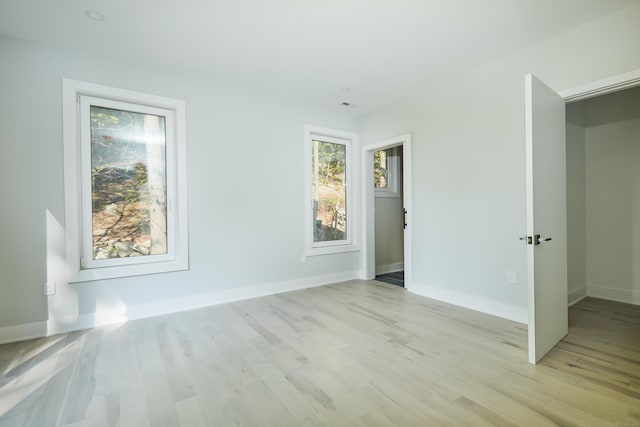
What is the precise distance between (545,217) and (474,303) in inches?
55.4

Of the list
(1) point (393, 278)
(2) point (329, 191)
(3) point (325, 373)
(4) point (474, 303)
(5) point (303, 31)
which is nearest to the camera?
(3) point (325, 373)

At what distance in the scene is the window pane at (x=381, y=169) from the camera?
5316 mm

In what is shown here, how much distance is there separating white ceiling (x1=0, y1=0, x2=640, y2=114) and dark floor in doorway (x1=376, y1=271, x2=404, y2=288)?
2.88 metres

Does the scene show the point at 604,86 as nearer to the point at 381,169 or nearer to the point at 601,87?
the point at 601,87

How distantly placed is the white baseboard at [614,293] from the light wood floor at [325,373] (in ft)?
1.62

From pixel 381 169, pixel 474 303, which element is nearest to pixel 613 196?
pixel 474 303

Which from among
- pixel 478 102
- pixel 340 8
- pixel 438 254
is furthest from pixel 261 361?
pixel 478 102

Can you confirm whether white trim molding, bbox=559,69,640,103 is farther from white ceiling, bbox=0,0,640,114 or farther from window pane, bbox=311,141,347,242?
window pane, bbox=311,141,347,242

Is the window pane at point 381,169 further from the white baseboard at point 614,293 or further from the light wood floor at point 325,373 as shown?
the white baseboard at point 614,293

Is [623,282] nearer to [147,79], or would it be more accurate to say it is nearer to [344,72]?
[344,72]

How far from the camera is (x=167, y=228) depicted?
3338mm

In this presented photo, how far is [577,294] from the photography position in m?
3.61

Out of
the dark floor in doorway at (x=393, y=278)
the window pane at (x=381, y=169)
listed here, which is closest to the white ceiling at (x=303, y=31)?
the window pane at (x=381, y=169)

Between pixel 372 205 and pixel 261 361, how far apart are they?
3.21 meters
